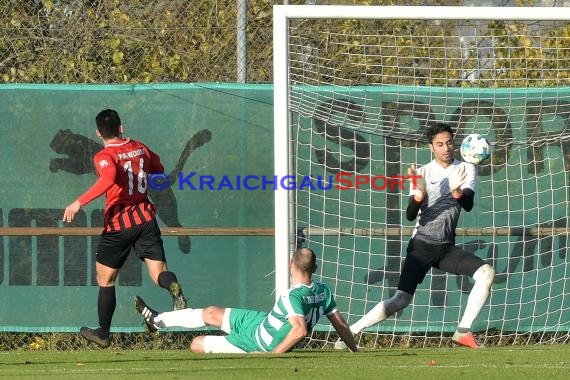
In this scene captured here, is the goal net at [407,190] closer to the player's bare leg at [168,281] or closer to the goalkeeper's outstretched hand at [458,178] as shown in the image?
the goalkeeper's outstretched hand at [458,178]

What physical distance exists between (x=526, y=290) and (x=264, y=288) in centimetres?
235

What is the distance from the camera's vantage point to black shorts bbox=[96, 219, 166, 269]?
9.12 meters

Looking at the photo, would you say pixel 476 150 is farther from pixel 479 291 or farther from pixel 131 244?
pixel 131 244

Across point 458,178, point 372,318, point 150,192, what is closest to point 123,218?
point 150,192

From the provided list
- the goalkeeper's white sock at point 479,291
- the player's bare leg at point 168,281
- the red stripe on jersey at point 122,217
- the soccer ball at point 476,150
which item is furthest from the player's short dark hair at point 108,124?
the goalkeeper's white sock at point 479,291

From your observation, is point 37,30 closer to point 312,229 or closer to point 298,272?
point 312,229

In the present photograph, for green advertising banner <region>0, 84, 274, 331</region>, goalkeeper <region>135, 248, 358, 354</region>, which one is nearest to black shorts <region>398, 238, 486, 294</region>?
goalkeeper <region>135, 248, 358, 354</region>

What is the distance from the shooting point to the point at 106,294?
363 inches

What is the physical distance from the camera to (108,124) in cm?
899

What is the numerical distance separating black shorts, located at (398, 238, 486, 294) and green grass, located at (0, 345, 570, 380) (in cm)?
67

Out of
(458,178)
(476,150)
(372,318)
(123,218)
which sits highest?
(476,150)

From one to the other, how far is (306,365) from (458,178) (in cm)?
219

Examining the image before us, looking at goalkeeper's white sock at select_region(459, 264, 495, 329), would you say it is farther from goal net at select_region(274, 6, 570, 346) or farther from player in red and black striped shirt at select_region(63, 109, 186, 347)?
player in red and black striped shirt at select_region(63, 109, 186, 347)

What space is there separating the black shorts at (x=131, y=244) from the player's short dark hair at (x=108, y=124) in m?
0.73
